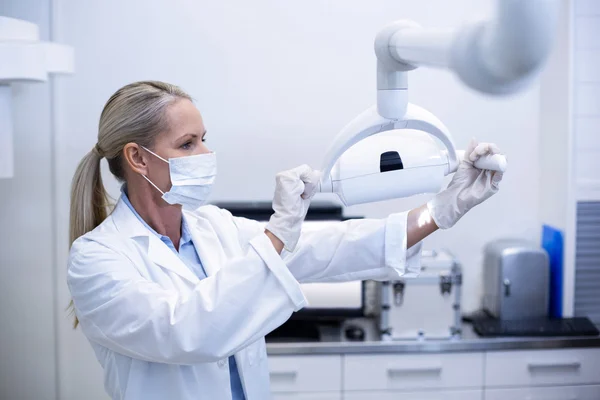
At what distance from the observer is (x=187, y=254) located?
1660 mm

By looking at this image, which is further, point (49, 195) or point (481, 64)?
point (49, 195)

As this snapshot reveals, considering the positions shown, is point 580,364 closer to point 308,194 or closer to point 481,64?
point 308,194

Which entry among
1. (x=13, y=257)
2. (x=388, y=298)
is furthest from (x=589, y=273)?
(x=13, y=257)

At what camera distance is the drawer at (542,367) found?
268 cm

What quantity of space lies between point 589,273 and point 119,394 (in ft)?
6.56

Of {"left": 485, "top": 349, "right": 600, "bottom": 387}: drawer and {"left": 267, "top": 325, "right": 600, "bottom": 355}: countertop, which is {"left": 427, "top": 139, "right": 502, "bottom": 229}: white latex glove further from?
{"left": 485, "top": 349, "right": 600, "bottom": 387}: drawer

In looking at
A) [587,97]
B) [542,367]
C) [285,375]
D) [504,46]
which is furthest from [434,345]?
[504,46]

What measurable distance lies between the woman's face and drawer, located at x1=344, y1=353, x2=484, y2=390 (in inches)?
52.1

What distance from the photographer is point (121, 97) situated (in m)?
1.53

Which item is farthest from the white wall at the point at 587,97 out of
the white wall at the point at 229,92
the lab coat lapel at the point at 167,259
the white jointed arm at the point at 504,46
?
the white jointed arm at the point at 504,46

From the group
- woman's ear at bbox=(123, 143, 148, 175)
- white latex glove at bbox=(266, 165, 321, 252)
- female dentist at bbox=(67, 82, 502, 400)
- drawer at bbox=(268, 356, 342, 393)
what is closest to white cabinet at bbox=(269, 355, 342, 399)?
drawer at bbox=(268, 356, 342, 393)

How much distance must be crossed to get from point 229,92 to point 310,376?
1125 mm

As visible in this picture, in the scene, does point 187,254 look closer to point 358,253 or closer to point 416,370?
point 358,253

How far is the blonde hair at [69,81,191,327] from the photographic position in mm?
1511
